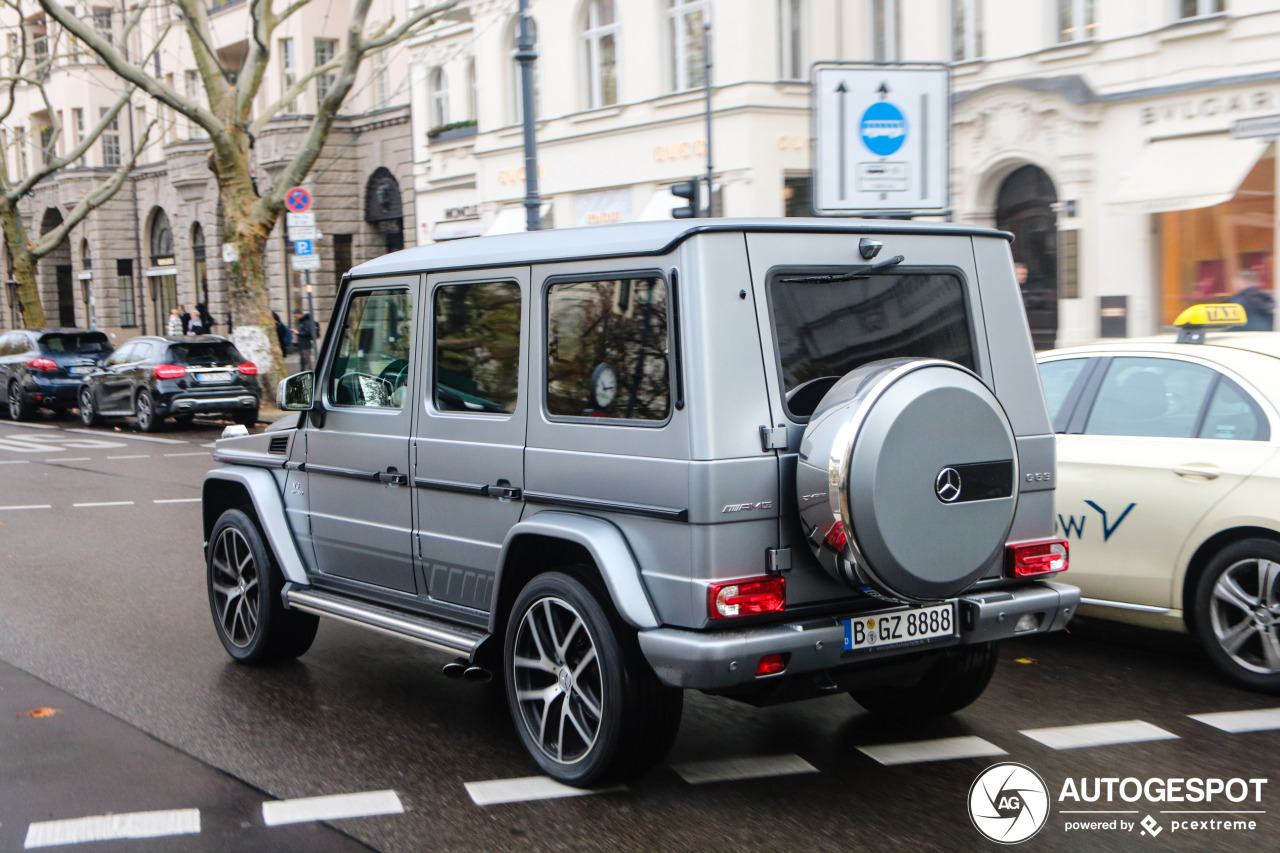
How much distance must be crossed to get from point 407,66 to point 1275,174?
23308 mm

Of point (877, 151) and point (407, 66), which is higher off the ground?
point (407, 66)

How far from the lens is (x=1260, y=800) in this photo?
4453mm

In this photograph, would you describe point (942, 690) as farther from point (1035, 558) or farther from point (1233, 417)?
point (1233, 417)

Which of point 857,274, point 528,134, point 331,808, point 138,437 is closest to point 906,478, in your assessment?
point 857,274

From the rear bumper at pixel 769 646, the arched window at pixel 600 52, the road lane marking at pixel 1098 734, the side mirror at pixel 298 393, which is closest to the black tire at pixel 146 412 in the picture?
the arched window at pixel 600 52

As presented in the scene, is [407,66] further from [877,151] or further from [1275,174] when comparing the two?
[877,151]

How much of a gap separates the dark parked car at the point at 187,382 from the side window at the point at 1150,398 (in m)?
16.9

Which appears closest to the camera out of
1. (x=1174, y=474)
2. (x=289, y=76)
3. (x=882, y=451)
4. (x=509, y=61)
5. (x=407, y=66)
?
(x=882, y=451)

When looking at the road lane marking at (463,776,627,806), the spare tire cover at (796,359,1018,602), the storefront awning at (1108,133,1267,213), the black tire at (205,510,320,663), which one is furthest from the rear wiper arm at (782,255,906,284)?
the storefront awning at (1108,133,1267,213)

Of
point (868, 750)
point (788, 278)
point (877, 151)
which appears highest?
point (877, 151)

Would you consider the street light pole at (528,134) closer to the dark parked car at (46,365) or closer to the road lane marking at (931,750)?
the dark parked car at (46,365)

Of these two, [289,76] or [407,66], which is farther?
[289,76]

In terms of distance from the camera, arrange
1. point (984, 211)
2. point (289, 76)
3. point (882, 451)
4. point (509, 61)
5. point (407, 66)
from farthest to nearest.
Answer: point (289, 76) < point (407, 66) < point (509, 61) < point (984, 211) < point (882, 451)

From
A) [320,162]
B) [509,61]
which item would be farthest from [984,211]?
[320,162]
